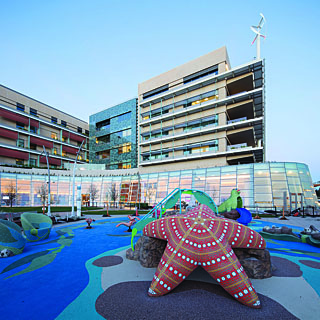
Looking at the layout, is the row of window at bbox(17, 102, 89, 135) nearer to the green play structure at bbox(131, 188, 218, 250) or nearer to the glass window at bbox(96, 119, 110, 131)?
the glass window at bbox(96, 119, 110, 131)

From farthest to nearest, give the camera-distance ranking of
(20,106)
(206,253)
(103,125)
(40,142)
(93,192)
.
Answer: (103,125)
(40,142)
(20,106)
(93,192)
(206,253)

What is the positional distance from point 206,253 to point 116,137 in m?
61.1

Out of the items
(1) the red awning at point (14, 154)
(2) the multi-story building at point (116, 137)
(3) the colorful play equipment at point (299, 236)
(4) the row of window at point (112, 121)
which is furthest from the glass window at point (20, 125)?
(3) the colorful play equipment at point (299, 236)

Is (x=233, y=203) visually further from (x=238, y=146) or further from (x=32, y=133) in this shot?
(x=32, y=133)

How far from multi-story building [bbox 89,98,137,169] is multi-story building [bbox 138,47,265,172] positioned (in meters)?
8.79

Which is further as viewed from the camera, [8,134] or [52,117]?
[52,117]

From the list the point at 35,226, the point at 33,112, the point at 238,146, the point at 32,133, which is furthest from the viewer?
the point at 33,112

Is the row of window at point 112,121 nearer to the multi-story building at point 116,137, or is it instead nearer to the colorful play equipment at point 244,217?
the multi-story building at point 116,137

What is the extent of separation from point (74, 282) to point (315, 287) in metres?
6.27

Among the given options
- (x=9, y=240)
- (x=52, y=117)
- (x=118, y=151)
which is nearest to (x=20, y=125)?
(x=52, y=117)

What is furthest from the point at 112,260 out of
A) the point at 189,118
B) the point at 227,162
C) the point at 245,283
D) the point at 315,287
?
the point at 189,118

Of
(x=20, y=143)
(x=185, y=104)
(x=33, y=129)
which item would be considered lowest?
(x=20, y=143)

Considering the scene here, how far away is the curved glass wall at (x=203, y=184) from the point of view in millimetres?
28703

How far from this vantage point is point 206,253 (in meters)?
3.98
